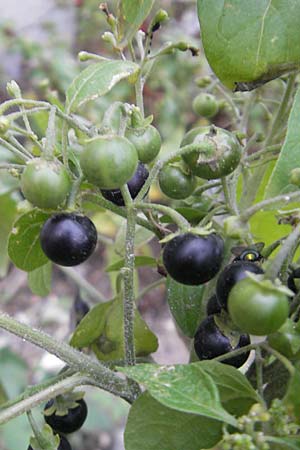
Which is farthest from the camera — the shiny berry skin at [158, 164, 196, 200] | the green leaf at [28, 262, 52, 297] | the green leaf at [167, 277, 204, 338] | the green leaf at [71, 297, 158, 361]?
the green leaf at [28, 262, 52, 297]

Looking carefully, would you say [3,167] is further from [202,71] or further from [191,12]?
[191,12]

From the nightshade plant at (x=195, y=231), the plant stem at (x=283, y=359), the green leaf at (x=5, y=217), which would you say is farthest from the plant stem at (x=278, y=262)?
the green leaf at (x=5, y=217)

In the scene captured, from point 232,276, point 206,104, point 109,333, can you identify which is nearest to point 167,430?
point 232,276

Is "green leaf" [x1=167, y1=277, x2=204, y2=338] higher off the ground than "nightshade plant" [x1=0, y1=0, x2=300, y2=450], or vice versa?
"nightshade plant" [x1=0, y1=0, x2=300, y2=450]

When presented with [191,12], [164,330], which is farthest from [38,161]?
[191,12]

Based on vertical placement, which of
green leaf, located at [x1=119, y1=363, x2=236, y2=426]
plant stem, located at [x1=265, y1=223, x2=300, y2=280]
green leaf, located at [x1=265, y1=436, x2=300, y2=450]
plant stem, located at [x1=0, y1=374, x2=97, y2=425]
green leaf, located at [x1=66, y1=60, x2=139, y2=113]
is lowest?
plant stem, located at [x1=0, y1=374, x2=97, y2=425]

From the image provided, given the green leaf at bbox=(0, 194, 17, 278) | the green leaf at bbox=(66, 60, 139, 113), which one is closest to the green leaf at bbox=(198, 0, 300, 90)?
the green leaf at bbox=(66, 60, 139, 113)

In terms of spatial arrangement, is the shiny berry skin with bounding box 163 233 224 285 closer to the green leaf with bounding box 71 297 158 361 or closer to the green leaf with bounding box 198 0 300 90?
the green leaf with bounding box 198 0 300 90
